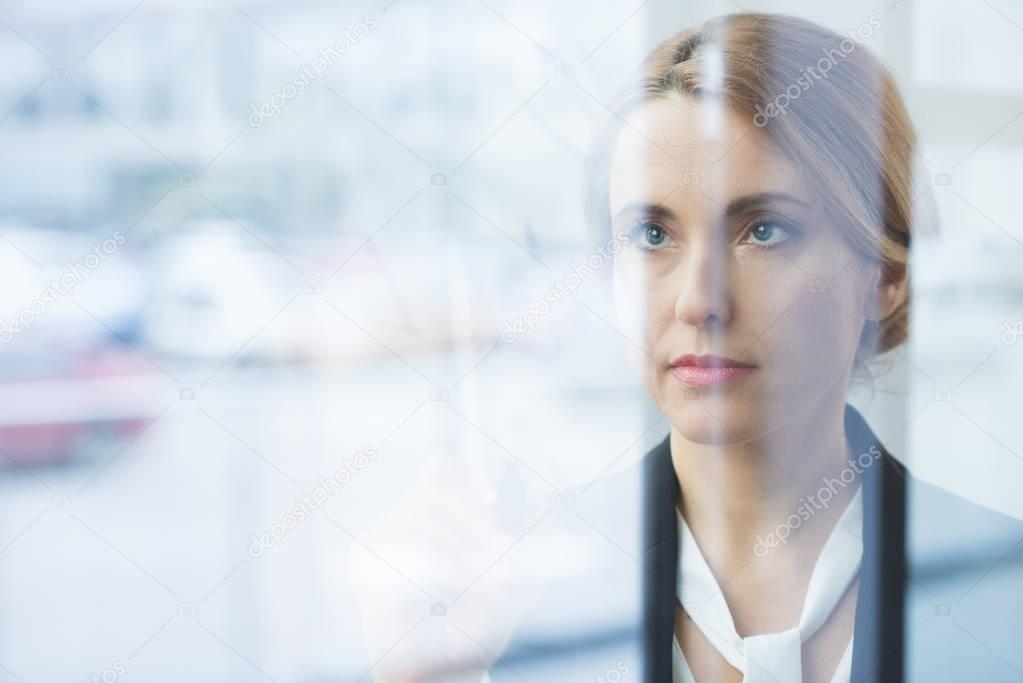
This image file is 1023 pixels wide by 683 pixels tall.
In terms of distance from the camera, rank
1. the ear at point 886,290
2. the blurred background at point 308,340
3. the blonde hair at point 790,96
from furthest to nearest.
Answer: the ear at point 886,290 < the blonde hair at point 790,96 < the blurred background at point 308,340

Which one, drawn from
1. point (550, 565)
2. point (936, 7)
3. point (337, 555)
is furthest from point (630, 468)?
point (936, 7)

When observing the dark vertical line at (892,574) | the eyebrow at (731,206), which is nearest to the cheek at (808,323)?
the eyebrow at (731,206)

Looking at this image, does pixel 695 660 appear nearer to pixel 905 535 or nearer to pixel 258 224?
pixel 905 535

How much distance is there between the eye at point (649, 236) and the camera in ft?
4.25

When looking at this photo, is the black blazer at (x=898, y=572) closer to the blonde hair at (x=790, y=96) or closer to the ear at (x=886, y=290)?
the ear at (x=886, y=290)

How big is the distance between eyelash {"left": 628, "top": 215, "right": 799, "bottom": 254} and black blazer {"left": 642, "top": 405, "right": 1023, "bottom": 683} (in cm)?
29

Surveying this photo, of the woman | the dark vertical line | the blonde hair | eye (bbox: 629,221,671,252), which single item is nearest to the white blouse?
the woman

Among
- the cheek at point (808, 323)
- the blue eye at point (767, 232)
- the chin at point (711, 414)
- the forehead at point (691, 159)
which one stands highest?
the forehead at point (691, 159)

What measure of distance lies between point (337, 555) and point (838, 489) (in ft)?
2.41

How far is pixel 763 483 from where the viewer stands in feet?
4.57

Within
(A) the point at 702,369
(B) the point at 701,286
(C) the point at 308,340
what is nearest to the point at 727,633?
(A) the point at 702,369

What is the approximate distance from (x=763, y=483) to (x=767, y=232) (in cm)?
36

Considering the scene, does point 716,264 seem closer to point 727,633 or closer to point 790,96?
point 790,96

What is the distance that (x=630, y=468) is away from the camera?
1341mm
